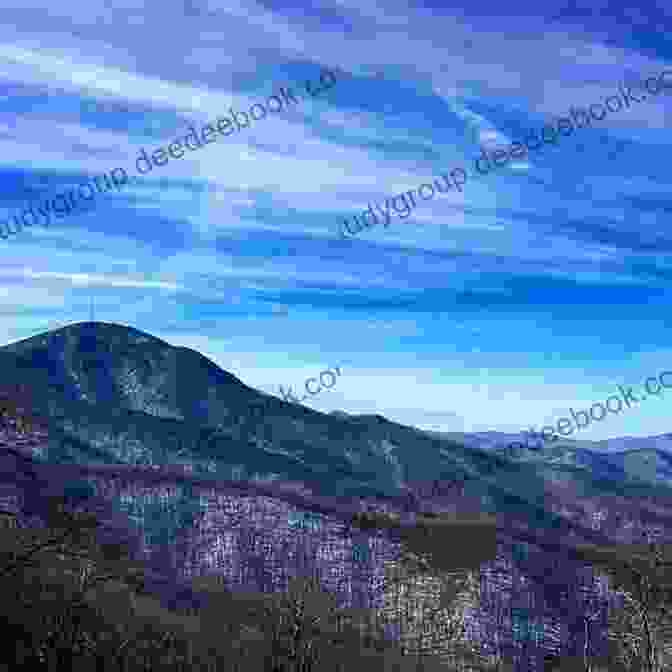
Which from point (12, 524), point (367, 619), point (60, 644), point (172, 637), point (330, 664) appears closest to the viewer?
point (60, 644)

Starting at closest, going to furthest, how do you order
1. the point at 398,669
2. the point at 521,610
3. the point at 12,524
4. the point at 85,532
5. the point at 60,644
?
the point at 85,532
the point at 60,644
the point at 12,524
the point at 398,669
the point at 521,610

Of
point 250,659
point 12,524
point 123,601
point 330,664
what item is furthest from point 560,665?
point 12,524

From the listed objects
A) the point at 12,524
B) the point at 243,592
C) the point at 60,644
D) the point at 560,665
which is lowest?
the point at 560,665

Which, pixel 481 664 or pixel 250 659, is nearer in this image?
pixel 250 659

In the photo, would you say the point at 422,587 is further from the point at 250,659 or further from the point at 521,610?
the point at 250,659

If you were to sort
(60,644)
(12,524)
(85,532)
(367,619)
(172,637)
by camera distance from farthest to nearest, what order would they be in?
(367,619) < (172,637) < (12,524) < (60,644) < (85,532)

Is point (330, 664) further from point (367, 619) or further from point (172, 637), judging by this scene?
point (367, 619)

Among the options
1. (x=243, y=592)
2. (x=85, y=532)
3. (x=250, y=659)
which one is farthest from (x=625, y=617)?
(x=85, y=532)

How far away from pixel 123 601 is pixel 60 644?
53.0 metres

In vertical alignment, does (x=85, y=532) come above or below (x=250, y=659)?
above

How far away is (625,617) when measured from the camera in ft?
599

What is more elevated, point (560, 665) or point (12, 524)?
point (12, 524)

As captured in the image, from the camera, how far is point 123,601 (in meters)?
114

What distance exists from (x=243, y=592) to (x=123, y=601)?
6995 cm
